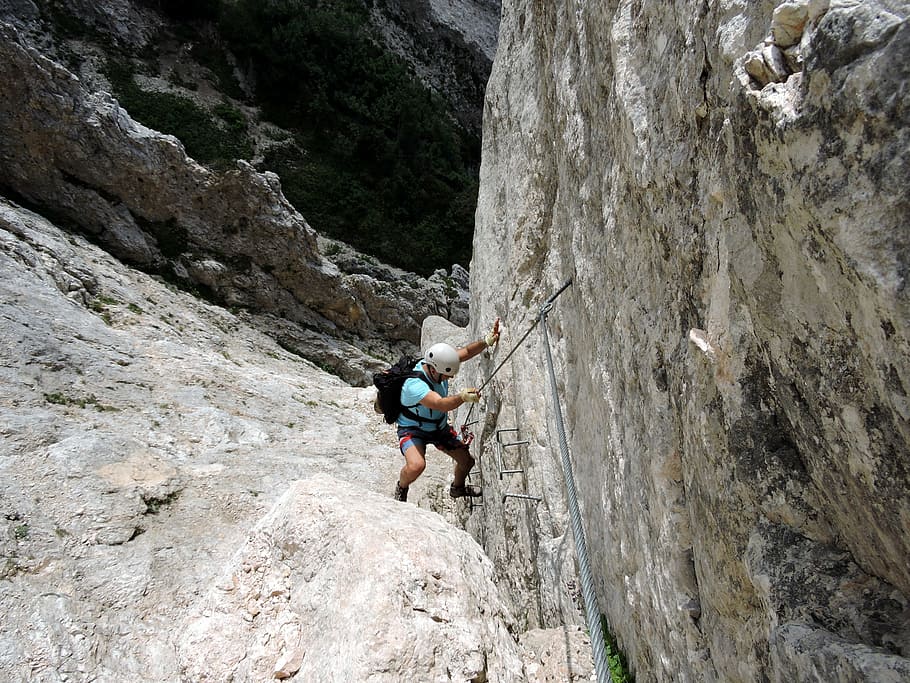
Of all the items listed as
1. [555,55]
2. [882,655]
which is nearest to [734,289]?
[882,655]

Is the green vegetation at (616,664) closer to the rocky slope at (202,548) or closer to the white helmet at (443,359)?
the rocky slope at (202,548)

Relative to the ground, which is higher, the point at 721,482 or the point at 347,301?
the point at 347,301

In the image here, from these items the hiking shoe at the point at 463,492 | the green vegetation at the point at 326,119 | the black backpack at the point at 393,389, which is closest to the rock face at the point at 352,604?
the black backpack at the point at 393,389

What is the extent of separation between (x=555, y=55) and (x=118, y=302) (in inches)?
384

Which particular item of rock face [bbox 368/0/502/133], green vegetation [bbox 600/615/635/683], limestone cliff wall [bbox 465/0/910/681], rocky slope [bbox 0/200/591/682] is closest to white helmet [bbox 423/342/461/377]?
rocky slope [bbox 0/200/591/682]

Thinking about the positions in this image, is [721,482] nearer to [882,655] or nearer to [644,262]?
[882,655]

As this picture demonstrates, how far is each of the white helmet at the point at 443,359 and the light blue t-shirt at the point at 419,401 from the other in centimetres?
18

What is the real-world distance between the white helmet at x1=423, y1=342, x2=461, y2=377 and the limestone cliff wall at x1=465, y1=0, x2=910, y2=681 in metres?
2.24

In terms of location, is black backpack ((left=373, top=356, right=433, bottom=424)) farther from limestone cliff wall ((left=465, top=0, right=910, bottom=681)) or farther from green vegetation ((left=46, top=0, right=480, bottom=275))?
green vegetation ((left=46, top=0, right=480, bottom=275))

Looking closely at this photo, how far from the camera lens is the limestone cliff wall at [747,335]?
133cm

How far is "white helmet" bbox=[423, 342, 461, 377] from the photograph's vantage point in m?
6.09

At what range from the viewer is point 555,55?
5.35m

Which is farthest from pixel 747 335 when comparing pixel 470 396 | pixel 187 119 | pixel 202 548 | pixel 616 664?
pixel 187 119

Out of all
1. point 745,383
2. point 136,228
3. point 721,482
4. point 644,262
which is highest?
point 136,228
